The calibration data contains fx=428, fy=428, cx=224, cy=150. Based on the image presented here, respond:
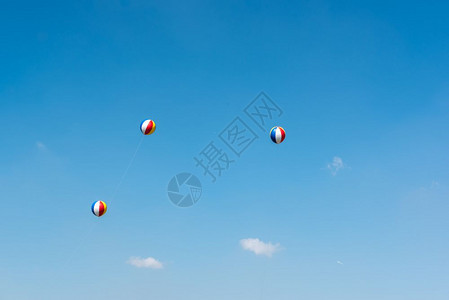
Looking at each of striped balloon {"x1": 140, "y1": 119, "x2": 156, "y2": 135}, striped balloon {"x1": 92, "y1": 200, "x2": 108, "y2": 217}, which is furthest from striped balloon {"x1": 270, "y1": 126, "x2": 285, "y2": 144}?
striped balloon {"x1": 92, "y1": 200, "x2": 108, "y2": 217}

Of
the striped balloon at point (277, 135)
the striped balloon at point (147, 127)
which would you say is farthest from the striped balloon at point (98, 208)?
the striped balloon at point (277, 135)

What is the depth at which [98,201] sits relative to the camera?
40.0 m

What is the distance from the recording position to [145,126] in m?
39.2

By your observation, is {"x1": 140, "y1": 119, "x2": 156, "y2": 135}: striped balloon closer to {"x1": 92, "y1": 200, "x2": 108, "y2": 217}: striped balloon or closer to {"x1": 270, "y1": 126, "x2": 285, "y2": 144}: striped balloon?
{"x1": 92, "y1": 200, "x2": 108, "y2": 217}: striped balloon

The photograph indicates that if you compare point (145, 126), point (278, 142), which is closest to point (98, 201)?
point (145, 126)

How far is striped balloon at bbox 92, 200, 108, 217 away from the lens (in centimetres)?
3972

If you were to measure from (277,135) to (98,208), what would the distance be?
17866mm

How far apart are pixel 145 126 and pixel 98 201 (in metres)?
8.36

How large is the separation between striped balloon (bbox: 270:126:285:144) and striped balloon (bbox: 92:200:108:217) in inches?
671

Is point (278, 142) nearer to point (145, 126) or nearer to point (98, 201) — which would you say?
point (145, 126)

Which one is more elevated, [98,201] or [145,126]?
[145,126]

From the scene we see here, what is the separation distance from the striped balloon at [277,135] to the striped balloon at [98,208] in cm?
1705

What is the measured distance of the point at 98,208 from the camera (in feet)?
130

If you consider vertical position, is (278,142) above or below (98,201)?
above
